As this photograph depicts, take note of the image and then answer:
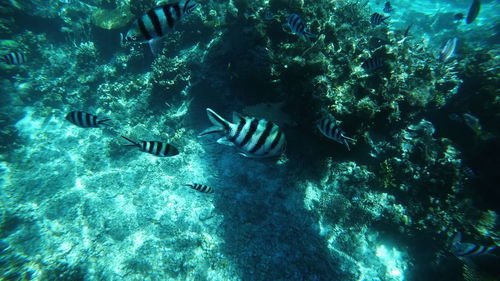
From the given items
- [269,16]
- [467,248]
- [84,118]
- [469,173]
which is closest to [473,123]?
[469,173]

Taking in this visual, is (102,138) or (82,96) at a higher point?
(82,96)

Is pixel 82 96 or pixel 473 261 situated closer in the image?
pixel 473 261

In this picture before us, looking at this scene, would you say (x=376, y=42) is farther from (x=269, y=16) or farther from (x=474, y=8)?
(x=474, y=8)

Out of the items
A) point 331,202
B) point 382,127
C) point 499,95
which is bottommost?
point 331,202

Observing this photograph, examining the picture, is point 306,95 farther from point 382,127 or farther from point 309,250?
point 309,250

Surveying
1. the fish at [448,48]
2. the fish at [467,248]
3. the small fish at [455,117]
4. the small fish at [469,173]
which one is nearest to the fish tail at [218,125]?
the fish at [467,248]

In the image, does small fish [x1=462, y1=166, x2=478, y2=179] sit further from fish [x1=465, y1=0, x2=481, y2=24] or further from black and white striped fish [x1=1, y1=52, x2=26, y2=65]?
black and white striped fish [x1=1, y1=52, x2=26, y2=65]

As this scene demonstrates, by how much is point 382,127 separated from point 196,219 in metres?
5.73

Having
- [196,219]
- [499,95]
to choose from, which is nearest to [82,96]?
[196,219]

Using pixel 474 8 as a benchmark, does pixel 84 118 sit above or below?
below

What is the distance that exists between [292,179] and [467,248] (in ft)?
12.7

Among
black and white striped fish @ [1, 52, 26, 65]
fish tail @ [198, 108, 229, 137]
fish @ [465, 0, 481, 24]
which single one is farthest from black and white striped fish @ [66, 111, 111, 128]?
fish @ [465, 0, 481, 24]

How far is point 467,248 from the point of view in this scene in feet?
15.2

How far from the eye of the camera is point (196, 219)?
21.5 ft
